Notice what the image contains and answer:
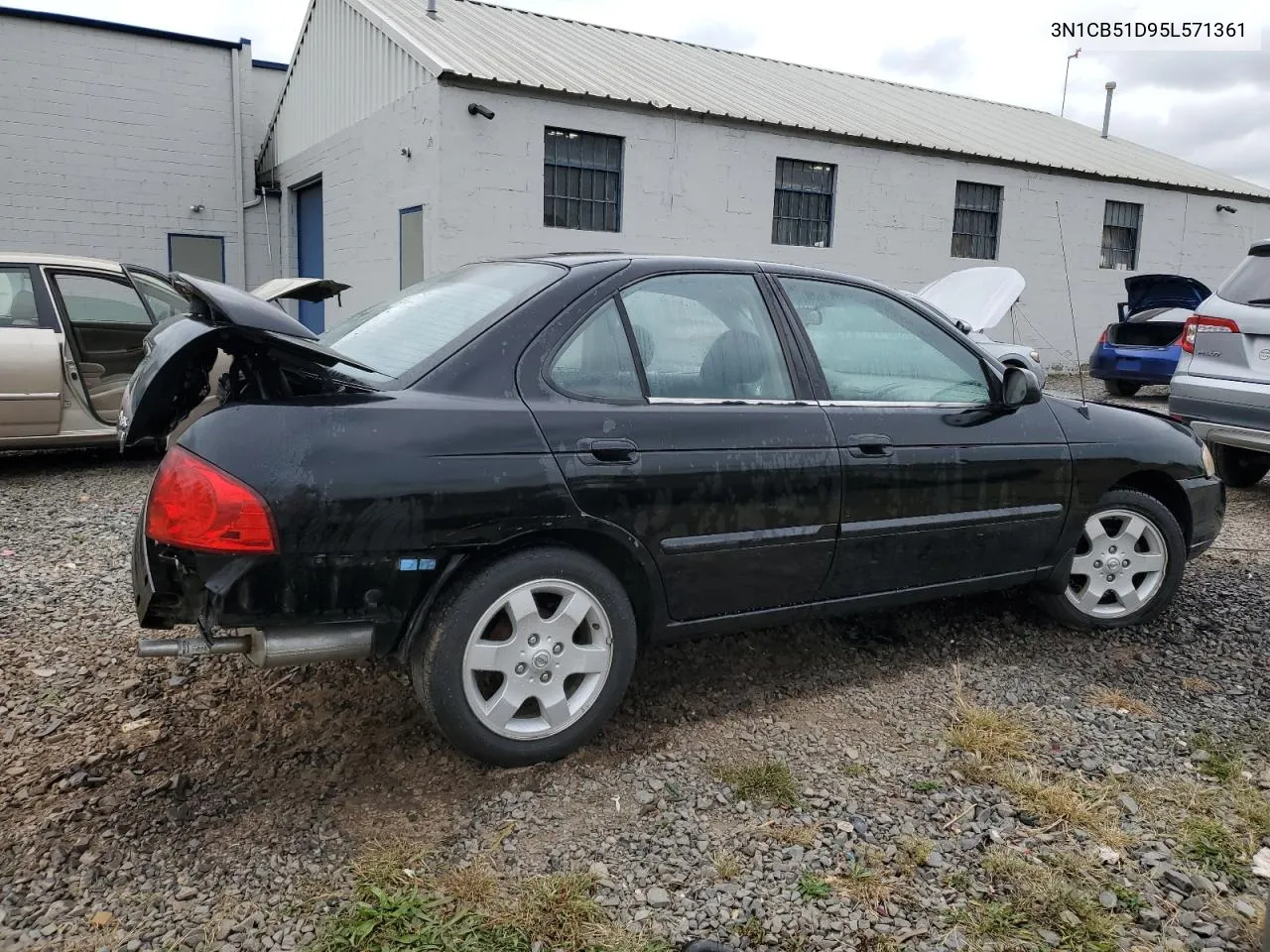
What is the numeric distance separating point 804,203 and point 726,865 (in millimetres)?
13111

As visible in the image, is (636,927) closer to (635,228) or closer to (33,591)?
(33,591)

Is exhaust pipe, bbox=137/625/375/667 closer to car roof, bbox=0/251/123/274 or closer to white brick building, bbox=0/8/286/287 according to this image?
car roof, bbox=0/251/123/274

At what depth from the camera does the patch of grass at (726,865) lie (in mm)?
2447

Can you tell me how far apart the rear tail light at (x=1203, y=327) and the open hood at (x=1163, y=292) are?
6.84 m

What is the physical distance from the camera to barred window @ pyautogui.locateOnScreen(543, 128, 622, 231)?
12195 mm

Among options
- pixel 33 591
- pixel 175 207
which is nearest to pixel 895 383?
pixel 33 591

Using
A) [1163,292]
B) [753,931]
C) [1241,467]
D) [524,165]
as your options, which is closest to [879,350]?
[753,931]

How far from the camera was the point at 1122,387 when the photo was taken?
13367 millimetres

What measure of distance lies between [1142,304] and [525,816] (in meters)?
13.0

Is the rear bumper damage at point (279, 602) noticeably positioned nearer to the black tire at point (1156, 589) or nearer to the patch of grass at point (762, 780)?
the patch of grass at point (762, 780)

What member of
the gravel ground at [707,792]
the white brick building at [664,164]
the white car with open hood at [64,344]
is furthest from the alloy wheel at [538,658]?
the white brick building at [664,164]

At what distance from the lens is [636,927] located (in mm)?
2254

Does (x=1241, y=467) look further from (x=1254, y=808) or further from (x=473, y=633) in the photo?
(x=473, y=633)

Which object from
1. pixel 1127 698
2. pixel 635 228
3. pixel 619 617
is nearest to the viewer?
pixel 619 617
